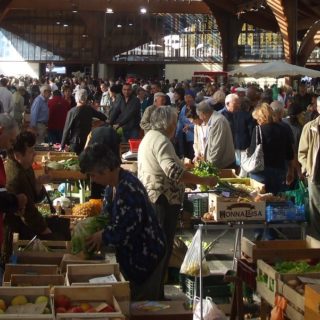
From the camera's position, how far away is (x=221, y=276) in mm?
6270

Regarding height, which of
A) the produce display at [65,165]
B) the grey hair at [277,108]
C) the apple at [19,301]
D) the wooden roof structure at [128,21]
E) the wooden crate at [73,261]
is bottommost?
the apple at [19,301]

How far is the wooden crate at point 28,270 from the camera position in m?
4.43

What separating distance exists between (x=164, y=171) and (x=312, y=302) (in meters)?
1.66

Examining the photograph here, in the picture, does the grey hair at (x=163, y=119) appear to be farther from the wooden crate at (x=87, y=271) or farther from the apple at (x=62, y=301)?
the apple at (x=62, y=301)

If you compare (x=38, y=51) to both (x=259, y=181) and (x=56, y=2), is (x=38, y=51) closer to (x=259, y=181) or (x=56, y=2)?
(x=56, y=2)

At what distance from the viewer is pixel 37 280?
4219mm

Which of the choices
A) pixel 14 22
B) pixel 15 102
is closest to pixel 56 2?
pixel 14 22

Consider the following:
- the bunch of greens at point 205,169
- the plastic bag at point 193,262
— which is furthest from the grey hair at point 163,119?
the bunch of greens at point 205,169

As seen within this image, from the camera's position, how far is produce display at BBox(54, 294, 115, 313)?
3.72m

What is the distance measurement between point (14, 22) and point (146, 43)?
7.89 metres

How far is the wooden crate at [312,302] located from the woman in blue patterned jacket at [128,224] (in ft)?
2.57

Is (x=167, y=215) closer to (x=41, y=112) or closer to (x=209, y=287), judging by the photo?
(x=209, y=287)

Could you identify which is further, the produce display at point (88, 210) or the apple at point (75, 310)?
the produce display at point (88, 210)

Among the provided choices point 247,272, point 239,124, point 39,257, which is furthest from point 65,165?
point 39,257
